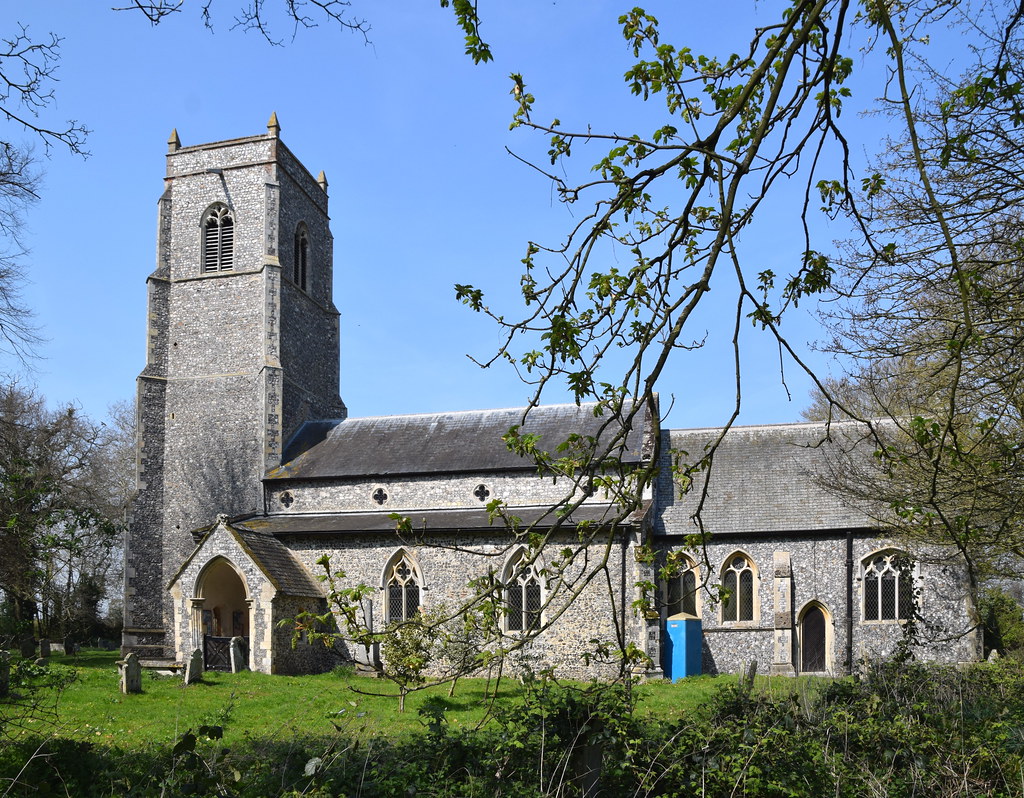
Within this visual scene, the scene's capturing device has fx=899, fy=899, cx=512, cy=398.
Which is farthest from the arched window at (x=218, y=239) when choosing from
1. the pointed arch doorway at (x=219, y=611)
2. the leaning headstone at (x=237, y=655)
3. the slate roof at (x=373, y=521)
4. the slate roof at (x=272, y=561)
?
the leaning headstone at (x=237, y=655)

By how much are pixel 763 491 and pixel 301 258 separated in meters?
15.9

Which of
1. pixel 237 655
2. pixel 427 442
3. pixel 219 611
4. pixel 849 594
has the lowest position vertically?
pixel 237 655

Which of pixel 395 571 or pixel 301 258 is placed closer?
pixel 395 571

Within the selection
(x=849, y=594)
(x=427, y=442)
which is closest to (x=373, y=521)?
(x=427, y=442)

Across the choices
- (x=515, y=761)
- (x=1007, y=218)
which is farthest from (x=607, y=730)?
(x=1007, y=218)

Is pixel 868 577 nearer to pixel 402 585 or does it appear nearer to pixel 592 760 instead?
pixel 402 585

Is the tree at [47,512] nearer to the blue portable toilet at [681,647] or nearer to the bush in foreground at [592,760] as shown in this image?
the bush in foreground at [592,760]

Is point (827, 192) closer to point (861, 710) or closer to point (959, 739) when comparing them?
point (959, 739)

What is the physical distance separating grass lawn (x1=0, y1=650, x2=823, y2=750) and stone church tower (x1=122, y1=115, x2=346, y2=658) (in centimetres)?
731

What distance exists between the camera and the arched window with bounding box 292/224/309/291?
2819cm

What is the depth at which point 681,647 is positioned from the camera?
64.9ft

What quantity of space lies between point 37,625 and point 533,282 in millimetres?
35226

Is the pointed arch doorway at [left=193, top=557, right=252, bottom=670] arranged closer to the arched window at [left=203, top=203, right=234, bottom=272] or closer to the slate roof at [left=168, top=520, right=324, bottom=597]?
the slate roof at [left=168, top=520, right=324, bottom=597]

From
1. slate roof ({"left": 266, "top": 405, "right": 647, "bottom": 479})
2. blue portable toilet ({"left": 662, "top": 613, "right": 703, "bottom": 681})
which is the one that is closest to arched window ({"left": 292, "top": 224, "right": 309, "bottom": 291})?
slate roof ({"left": 266, "top": 405, "right": 647, "bottom": 479})
